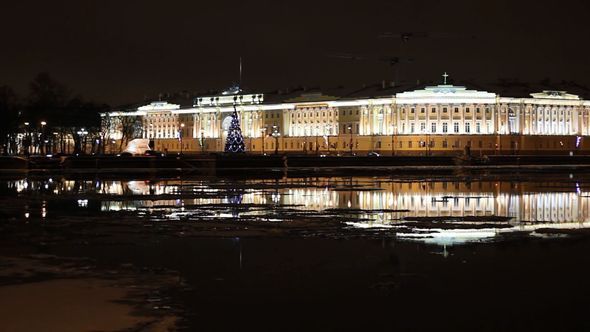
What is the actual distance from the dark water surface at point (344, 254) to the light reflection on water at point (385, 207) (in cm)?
6

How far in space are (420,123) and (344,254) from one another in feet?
439

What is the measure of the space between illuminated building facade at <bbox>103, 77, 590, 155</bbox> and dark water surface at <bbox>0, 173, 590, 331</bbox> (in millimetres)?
113846

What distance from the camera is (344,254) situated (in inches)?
590

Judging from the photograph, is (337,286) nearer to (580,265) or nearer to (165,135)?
(580,265)

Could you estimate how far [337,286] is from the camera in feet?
39.2

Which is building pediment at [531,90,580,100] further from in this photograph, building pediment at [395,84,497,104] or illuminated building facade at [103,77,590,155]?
building pediment at [395,84,497,104]

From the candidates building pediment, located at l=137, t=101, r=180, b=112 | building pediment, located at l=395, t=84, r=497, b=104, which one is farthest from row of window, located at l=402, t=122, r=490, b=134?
building pediment, located at l=137, t=101, r=180, b=112

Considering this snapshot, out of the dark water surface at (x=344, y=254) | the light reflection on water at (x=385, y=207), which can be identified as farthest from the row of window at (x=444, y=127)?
the dark water surface at (x=344, y=254)

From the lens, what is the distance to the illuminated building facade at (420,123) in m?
145

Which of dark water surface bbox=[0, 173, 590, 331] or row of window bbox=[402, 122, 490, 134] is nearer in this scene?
dark water surface bbox=[0, 173, 590, 331]

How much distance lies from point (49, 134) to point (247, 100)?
59.9m

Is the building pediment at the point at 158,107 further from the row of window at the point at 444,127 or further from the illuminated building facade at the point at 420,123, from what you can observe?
the row of window at the point at 444,127

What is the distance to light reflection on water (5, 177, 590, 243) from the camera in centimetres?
1969

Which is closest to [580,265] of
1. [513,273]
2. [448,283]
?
[513,273]
